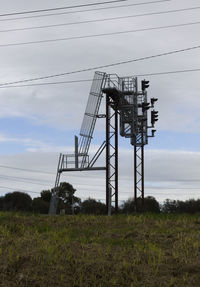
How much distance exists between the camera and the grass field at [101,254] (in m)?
9.04

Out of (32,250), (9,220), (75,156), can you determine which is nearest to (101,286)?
(32,250)

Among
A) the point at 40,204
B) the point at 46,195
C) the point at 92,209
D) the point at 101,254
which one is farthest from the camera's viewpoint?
the point at 46,195

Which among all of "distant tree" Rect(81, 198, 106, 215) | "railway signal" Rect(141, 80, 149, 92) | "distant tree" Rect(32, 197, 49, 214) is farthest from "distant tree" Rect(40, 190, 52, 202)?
"railway signal" Rect(141, 80, 149, 92)

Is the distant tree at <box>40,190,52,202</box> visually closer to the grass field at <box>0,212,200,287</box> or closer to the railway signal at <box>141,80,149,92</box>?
the railway signal at <box>141,80,149,92</box>

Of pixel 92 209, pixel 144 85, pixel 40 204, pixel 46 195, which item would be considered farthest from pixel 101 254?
pixel 46 195

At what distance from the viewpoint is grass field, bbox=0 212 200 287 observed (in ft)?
29.7

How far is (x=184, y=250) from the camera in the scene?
1048 centimetres

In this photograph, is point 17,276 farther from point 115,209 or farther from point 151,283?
point 115,209

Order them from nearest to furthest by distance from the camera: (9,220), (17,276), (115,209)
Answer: (17,276) → (9,220) → (115,209)

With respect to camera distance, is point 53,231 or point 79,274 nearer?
point 79,274

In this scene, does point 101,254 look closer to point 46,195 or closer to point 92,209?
point 92,209

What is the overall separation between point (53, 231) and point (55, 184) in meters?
17.7

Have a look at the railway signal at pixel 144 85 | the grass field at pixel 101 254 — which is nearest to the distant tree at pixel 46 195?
the railway signal at pixel 144 85

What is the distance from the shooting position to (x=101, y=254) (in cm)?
1027
